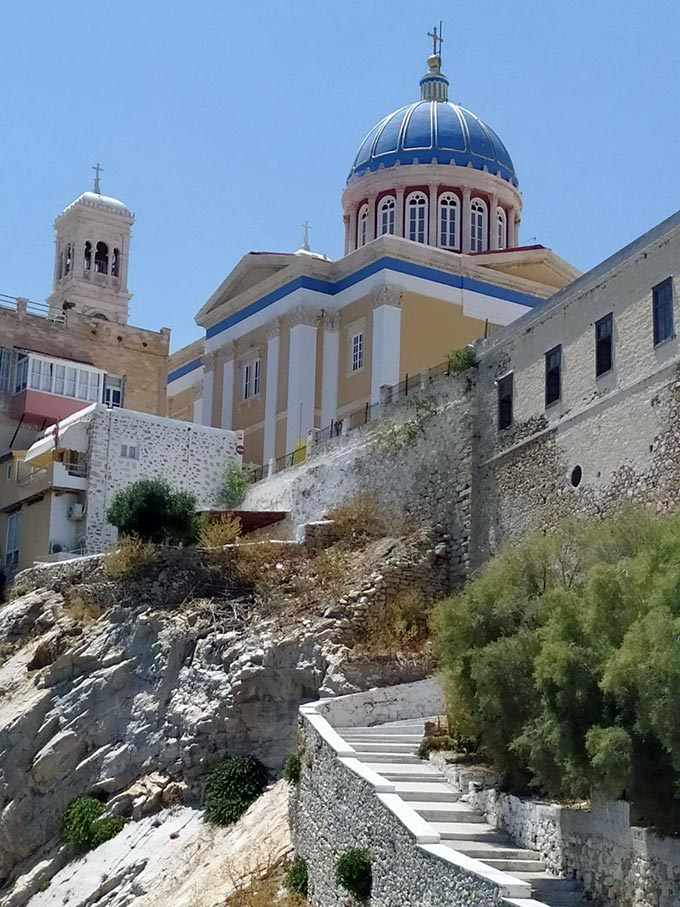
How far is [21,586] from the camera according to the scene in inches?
1334

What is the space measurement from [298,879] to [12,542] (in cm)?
2058

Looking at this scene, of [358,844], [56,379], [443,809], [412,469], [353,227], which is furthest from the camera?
[353,227]

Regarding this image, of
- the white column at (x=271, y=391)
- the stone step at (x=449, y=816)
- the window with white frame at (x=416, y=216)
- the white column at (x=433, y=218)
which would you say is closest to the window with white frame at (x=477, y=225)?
A: the white column at (x=433, y=218)

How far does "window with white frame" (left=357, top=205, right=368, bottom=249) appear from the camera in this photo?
4819 centimetres

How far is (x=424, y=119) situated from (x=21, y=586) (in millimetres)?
21591

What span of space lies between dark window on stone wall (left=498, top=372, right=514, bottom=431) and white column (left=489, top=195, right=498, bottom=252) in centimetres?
→ 1995

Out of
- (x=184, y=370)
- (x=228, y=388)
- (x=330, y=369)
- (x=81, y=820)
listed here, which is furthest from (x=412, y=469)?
(x=184, y=370)

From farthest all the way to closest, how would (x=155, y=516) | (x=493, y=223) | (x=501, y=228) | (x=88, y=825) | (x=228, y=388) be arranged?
(x=501, y=228), (x=493, y=223), (x=228, y=388), (x=155, y=516), (x=88, y=825)

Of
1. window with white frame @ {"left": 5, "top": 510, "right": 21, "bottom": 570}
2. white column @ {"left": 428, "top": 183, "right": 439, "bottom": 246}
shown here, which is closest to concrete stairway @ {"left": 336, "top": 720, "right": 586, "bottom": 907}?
Answer: window with white frame @ {"left": 5, "top": 510, "right": 21, "bottom": 570}

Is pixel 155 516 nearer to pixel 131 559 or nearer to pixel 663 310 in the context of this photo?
pixel 131 559

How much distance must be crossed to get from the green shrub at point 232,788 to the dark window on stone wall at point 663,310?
30.0ft

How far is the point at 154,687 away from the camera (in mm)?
26844

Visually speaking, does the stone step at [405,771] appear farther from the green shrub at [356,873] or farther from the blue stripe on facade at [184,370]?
the blue stripe on facade at [184,370]

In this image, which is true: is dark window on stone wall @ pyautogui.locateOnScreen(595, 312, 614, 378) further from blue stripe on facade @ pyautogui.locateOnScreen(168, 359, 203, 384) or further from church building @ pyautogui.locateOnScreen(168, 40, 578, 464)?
blue stripe on facade @ pyautogui.locateOnScreen(168, 359, 203, 384)
